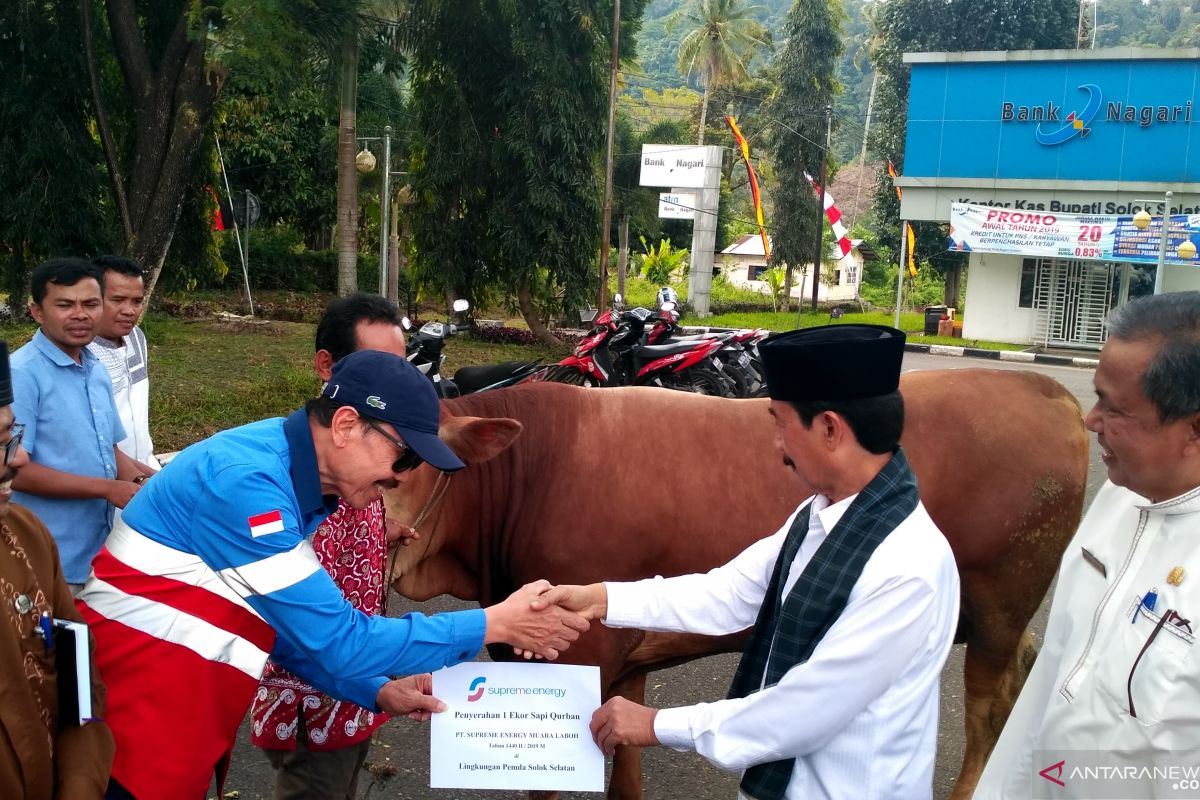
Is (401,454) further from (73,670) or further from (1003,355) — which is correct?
(1003,355)

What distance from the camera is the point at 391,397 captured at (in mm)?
2330

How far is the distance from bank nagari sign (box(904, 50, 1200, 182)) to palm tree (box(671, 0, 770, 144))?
1787 cm

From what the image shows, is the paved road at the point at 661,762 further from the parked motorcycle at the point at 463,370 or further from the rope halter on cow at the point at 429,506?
the parked motorcycle at the point at 463,370

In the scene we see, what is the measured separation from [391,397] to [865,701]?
1150mm

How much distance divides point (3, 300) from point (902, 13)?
1291 inches

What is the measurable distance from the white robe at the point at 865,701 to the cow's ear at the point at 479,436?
1308 millimetres

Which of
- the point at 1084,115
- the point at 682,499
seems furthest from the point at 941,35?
the point at 682,499

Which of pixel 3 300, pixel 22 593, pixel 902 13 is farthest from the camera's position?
pixel 902 13

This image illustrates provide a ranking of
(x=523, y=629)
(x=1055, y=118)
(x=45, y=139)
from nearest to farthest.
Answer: (x=523, y=629)
(x=45, y=139)
(x=1055, y=118)

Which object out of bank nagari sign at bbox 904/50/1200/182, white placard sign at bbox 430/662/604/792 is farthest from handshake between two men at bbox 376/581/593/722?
bank nagari sign at bbox 904/50/1200/182

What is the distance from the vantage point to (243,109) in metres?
16.8

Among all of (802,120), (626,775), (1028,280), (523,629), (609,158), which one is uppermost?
(802,120)

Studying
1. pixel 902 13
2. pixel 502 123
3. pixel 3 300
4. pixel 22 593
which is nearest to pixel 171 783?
pixel 22 593

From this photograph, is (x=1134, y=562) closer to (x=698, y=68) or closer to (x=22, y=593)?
(x=22, y=593)
